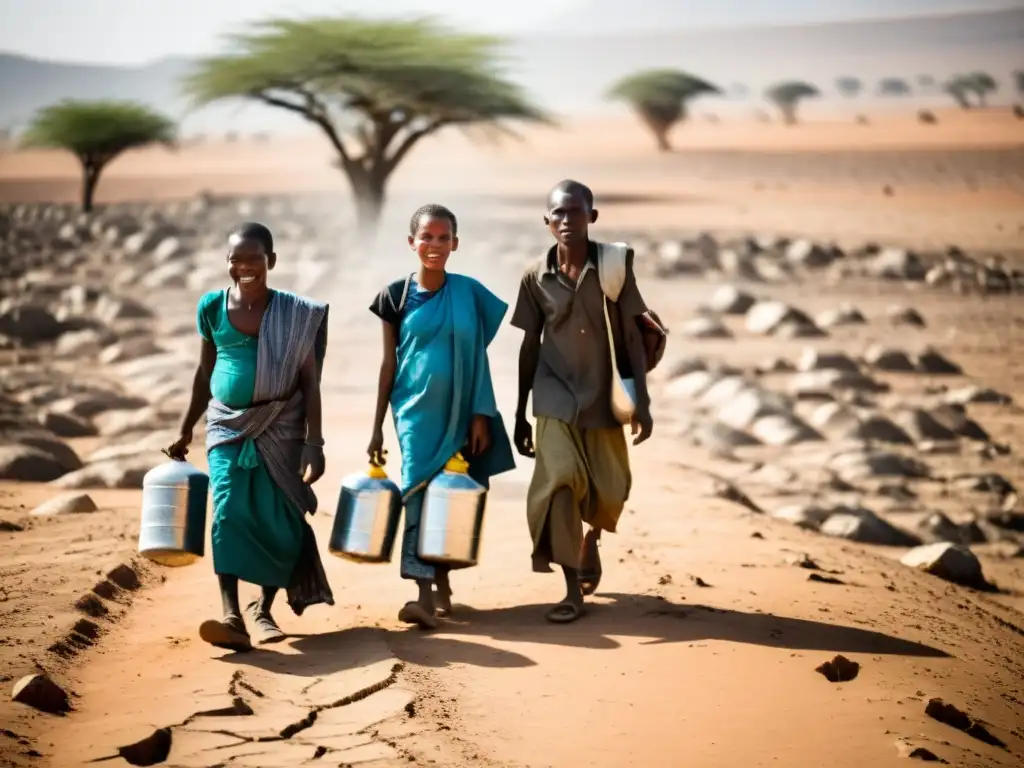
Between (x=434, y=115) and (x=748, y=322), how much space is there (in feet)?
31.7

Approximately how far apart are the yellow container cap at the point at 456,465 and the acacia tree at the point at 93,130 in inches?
1185

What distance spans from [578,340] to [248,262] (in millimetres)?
1169

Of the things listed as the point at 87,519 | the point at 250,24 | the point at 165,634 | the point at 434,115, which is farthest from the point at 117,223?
the point at 165,634

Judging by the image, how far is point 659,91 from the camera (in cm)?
4981

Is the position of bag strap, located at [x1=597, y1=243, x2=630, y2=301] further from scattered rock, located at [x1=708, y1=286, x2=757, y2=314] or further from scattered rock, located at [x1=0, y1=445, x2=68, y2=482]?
scattered rock, located at [x1=708, y1=286, x2=757, y2=314]

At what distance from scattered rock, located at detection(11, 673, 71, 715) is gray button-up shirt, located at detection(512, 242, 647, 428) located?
6.10 ft

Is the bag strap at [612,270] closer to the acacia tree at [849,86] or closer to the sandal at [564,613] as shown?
the sandal at [564,613]

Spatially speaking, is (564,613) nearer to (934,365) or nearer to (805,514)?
(805,514)

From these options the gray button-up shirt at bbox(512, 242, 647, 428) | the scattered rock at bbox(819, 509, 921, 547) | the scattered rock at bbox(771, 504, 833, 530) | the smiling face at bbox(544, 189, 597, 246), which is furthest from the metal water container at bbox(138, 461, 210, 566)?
the scattered rock at bbox(819, 509, 921, 547)

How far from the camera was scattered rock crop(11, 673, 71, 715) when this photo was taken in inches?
173

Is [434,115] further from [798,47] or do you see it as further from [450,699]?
[798,47]

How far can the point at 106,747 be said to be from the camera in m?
4.04

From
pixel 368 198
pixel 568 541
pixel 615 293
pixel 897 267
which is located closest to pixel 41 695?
pixel 568 541

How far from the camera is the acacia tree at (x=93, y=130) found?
34656mm
